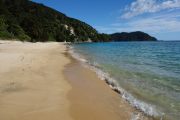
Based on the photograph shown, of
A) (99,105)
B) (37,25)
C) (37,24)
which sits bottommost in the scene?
(99,105)

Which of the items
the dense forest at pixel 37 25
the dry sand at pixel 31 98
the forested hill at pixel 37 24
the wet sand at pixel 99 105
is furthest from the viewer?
the forested hill at pixel 37 24

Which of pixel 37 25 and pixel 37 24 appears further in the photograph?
pixel 37 24

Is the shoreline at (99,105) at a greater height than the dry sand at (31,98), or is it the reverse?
the dry sand at (31,98)

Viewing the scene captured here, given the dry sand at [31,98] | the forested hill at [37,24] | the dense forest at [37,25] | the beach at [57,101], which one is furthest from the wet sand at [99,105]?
the forested hill at [37,24]

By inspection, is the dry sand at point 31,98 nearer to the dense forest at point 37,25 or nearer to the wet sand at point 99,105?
the wet sand at point 99,105

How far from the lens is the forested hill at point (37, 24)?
10209 cm

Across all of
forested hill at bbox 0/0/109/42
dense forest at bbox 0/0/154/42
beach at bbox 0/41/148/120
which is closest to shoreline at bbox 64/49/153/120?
beach at bbox 0/41/148/120

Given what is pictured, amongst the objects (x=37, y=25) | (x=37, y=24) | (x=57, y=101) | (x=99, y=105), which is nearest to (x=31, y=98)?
(x=57, y=101)

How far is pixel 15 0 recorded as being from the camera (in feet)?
486

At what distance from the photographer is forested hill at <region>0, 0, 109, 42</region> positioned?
335ft

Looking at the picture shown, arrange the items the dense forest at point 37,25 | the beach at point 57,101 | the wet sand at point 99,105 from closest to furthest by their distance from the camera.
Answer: the beach at point 57,101 < the wet sand at point 99,105 < the dense forest at point 37,25

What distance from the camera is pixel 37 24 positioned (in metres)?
115

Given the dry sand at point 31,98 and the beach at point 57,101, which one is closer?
the dry sand at point 31,98

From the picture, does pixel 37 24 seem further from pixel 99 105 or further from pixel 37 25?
pixel 99 105
